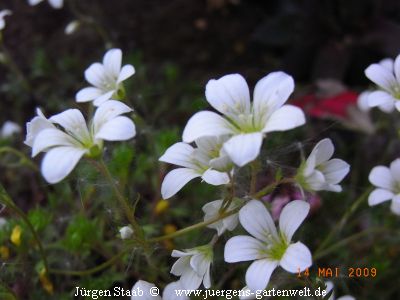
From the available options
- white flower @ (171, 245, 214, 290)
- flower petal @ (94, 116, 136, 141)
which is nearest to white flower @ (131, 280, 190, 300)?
white flower @ (171, 245, 214, 290)

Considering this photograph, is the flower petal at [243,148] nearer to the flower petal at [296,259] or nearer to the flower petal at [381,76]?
the flower petal at [296,259]

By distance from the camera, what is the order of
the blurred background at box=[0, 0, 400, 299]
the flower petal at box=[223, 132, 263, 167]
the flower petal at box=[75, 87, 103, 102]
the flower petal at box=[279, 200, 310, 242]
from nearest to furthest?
the flower petal at box=[223, 132, 263, 167], the flower petal at box=[279, 200, 310, 242], the flower petal at box=[75, 87, 103, 102], the blurred background at box=[0, 0, 400, 299]

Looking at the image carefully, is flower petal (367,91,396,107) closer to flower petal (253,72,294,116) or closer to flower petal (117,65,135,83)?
flower petal (253,72,294,116)

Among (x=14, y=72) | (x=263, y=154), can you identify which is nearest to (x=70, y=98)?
(x=14, y=72)

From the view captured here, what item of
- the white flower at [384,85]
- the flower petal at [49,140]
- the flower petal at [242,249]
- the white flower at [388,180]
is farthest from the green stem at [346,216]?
the flower petal at [49,140]

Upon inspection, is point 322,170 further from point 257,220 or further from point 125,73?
point 125,73
